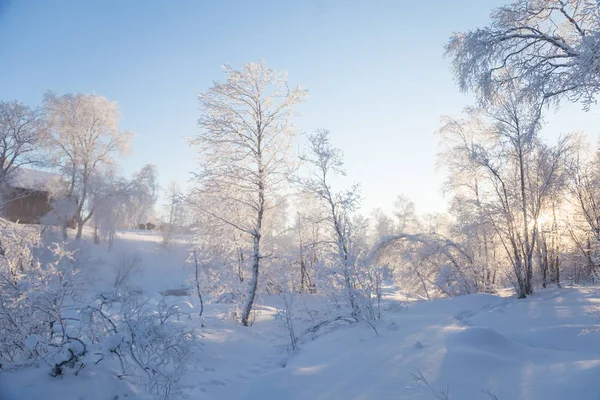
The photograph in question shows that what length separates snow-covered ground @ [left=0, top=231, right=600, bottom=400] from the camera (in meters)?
3.38

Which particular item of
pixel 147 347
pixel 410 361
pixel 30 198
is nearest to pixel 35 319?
pixel 147 347

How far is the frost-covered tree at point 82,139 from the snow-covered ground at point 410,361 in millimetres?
17166

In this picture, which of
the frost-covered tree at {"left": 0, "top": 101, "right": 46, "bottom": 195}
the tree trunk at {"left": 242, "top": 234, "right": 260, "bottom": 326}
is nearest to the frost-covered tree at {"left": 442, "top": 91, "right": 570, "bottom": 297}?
the tree trunk at {"left": 242, "top": 234, "right": 260, "bottom": 326}

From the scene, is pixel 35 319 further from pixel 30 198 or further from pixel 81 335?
pixel 30 198

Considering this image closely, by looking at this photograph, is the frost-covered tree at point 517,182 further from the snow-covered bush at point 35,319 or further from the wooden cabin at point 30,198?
the wooden cabin at point 30,198

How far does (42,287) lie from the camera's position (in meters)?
4.89

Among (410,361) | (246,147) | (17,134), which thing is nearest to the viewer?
(410,361)

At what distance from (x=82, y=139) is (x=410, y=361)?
73.8ft

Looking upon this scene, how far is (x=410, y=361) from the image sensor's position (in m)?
4.22

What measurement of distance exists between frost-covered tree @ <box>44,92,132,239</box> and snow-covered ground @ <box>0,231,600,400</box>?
17166 millimetres

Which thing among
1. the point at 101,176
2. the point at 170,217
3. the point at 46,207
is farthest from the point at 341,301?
the point at 170,217

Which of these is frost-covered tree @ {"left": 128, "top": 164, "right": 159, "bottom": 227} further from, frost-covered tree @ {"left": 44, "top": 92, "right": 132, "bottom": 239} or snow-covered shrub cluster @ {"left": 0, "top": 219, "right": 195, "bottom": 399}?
snow-covered shrub cluster @ {"left": 0, "top": 219, "right": 195, "bottom": 399}

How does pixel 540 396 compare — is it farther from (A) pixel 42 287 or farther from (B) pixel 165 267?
(B) pixel 165 267

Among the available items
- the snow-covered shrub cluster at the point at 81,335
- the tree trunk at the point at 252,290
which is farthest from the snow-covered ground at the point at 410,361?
the tree trunk at the point at 252,290
